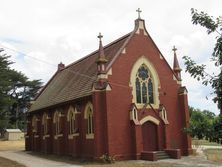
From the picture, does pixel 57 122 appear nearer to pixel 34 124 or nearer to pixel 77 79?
pixel 77 79

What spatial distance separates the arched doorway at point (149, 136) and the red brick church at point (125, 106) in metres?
0.08

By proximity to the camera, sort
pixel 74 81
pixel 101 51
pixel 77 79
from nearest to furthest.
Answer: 1. pixel 101 51
2. pixel 77 79
3. pixel 74 81

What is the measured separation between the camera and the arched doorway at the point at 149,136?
28617 mm

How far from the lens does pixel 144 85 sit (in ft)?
97.8

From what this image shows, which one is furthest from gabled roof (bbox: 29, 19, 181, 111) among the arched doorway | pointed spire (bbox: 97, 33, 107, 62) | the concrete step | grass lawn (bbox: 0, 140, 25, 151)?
grass lawn (bbox: 0, 140, 25, 151)

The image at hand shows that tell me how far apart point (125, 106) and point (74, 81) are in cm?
766

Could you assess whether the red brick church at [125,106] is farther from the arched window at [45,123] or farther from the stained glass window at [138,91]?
the arched window at [45,123]

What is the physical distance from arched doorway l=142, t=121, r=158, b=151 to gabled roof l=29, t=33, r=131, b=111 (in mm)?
5200

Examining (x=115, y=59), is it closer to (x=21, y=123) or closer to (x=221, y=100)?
(x=221, y=100)

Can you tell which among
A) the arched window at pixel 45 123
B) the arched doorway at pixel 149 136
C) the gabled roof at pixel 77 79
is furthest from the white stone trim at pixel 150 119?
the arched window at pixel 45 123

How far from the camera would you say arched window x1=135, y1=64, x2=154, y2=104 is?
2933cm

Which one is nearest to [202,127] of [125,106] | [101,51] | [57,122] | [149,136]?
[125,106]

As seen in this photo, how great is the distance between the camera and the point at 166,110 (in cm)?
3045

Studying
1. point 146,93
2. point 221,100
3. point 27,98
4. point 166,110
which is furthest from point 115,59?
point 27,98
